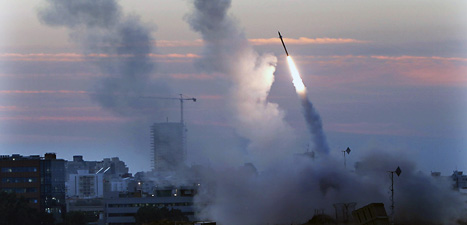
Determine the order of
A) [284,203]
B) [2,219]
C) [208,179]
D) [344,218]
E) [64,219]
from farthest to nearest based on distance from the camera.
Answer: [64,219], [2,219], [208,179], [284,203], [344,218]

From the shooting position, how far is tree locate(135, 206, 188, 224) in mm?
187875

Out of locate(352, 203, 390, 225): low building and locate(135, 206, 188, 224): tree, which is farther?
locate(135, 206, 188, 224): tree

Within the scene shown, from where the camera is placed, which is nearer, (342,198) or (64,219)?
(342,198)

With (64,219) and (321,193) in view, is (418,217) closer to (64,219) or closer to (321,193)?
(321,193)

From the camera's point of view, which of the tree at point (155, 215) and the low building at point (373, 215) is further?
the tree at point (155, 215)

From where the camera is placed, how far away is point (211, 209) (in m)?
129

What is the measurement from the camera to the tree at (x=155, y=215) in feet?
616

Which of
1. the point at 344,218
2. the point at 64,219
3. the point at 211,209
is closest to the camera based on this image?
the point at 344,218

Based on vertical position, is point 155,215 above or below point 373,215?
above

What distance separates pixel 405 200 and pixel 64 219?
99037 millimetres

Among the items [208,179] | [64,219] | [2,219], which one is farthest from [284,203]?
[64,219]

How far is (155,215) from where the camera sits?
18850 cm

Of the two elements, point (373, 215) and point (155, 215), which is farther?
point (155, 215)

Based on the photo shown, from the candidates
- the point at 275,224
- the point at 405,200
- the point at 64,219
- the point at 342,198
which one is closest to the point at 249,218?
the point at 275,224
